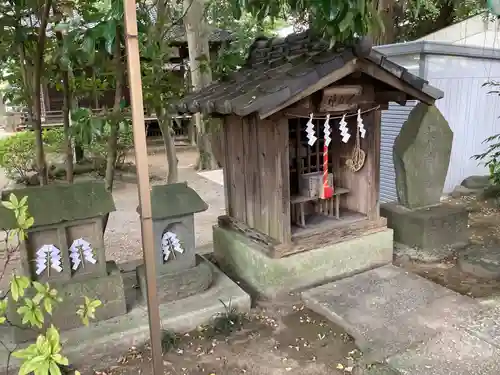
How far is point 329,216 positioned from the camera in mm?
5562

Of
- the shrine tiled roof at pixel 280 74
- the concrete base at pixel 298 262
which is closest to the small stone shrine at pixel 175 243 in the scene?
the concrete base at pixel 298 262

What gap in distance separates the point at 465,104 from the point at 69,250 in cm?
743

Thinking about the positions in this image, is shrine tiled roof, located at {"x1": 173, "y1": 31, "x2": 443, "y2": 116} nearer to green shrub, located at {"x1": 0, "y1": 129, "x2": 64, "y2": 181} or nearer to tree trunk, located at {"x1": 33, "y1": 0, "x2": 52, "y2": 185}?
tree trunk, located at {"x1": 33, "y1": 0, "x2": 52, "y2": 185}

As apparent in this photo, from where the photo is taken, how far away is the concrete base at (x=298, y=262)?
4777 mm

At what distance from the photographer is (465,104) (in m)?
8.34

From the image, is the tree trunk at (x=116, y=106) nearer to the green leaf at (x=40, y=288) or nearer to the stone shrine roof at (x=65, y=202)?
the stone shrine roof at (x=65, y=202)

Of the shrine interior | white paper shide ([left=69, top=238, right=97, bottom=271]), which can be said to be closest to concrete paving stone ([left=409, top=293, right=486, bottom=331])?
the shrine interior

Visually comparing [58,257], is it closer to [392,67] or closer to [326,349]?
[326,349]

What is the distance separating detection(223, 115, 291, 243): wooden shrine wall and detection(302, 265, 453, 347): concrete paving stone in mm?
774

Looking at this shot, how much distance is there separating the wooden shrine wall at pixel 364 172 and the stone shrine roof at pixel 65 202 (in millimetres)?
2968

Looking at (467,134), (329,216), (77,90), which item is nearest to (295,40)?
(329,216)

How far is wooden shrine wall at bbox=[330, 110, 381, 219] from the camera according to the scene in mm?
5262

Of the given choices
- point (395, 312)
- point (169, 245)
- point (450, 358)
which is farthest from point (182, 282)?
point (450, 358)

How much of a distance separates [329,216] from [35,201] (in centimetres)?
333
